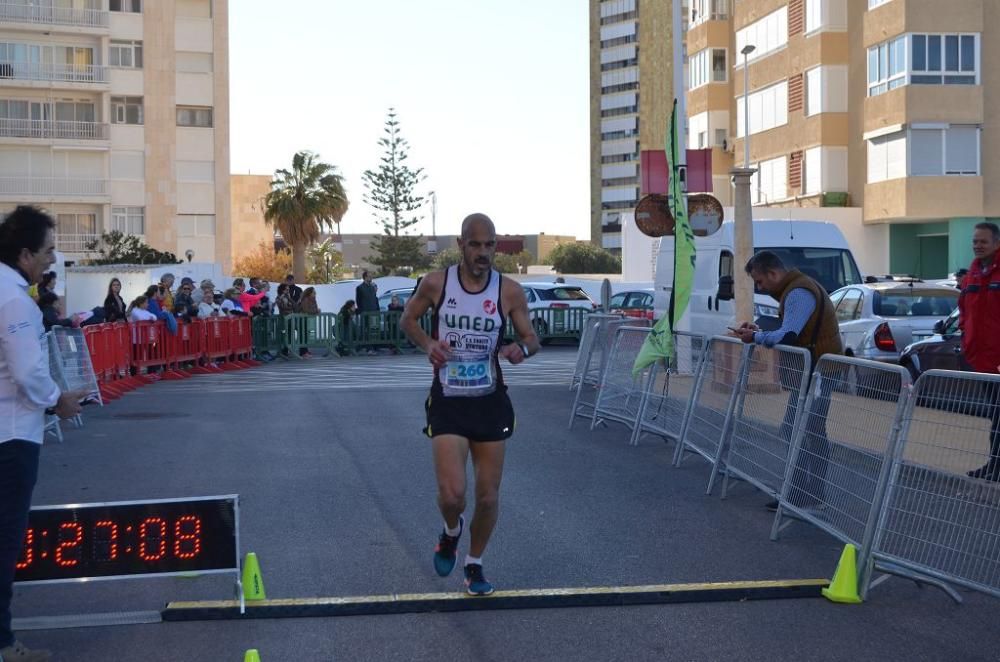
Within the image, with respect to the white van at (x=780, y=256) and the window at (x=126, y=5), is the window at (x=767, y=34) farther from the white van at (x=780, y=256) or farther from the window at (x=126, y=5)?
the window at (x=126, y=5)

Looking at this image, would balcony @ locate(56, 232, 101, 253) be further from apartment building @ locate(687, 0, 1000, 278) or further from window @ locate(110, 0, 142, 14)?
apartment building @ locate(687, 0, 1000, 278)

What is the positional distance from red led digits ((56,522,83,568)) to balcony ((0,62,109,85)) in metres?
59.9

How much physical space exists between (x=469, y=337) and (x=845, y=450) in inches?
96.9

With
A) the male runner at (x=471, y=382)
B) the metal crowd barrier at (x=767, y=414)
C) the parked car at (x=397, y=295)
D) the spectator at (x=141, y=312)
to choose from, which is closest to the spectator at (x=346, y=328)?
the parked car at (x=397, y=295)

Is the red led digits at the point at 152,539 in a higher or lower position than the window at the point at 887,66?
lower

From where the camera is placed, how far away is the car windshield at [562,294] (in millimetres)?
35781

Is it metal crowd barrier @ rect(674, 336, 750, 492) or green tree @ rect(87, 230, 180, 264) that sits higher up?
green tree @ rect(87, 230, 180, 264)

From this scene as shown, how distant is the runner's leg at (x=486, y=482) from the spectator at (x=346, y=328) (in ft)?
84.2

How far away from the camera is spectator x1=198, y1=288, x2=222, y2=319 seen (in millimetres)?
26797

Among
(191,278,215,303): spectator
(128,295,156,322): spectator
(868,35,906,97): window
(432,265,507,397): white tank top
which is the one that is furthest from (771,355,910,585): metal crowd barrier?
(868,35,906,97): window

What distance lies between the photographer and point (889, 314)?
18.5 m

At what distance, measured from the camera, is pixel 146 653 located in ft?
19.7

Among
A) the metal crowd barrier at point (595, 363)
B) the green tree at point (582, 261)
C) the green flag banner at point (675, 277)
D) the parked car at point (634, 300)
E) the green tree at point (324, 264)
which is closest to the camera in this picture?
the green flag banner at point (675, 277)

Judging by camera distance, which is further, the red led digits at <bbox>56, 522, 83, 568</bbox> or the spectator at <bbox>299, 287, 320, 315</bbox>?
the spectator at <bbox>299, 287, 320, 315</bbox>
